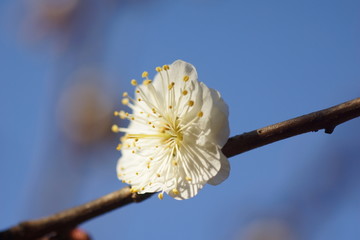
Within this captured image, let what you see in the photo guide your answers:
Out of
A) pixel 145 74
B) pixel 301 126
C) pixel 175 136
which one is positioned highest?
pixel 145 74

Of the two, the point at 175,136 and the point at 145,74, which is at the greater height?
the point at 145,74

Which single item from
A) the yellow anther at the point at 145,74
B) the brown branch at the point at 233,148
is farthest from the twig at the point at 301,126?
the yellow anther at the point at 145,74

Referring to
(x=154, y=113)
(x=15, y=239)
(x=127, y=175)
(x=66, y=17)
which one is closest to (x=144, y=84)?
(x=154, y=113)

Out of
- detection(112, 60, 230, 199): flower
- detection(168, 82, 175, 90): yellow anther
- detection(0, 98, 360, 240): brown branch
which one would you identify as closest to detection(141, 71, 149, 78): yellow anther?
detection(112, 60, 230, 199): flower

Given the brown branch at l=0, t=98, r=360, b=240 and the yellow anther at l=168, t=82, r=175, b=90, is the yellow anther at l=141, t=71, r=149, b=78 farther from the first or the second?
the brown branch at l=0, t=98, r=360, b=240

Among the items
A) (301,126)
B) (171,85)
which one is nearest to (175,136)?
(171,85)

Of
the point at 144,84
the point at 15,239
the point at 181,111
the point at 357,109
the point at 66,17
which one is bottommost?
the point at 357,109

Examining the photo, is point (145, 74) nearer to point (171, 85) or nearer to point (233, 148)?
point (171, 85)

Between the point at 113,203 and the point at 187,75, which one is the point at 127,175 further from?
the point at 187,75
